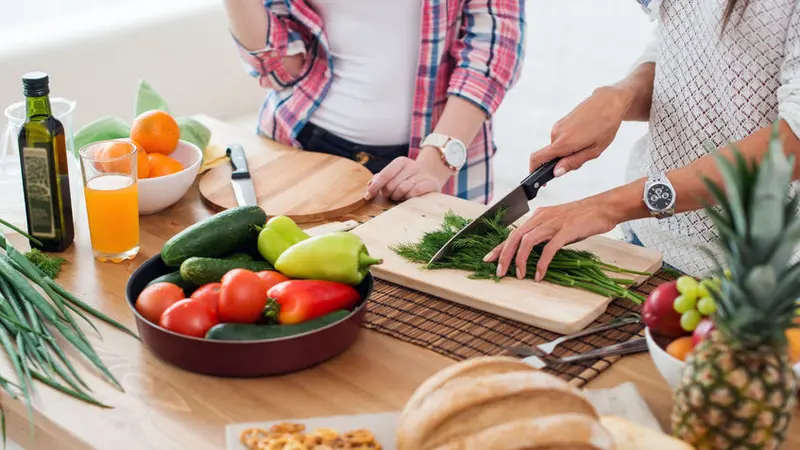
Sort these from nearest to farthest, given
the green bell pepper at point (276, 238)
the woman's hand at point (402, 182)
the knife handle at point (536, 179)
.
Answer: the green bell pepper at point (276, 238), the knife handle at point (536, 179), the woman's hand at point (402, 182)

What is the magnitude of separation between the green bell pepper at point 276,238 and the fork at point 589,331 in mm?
389

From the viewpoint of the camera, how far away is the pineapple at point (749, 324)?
0.84 metres

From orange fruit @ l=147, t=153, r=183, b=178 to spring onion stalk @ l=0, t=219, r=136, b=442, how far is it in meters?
0.34

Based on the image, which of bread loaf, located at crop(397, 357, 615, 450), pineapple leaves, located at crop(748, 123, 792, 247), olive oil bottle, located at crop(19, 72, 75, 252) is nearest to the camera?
pineapple leaves, located at crop(748, 123, 792, 247)

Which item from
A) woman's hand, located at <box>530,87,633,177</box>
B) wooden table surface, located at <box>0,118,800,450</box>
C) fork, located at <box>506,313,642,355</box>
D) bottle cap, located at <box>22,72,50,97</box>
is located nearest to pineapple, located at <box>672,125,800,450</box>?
wooden table surface, located at <box>0,118,800,450</box>

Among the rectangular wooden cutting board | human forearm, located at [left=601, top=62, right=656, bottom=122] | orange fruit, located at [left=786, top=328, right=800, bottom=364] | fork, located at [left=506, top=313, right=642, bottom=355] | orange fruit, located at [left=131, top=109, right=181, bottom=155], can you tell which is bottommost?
fork, located at [left=506, top=313, right=642, bottom=355]

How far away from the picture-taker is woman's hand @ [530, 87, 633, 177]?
173 cm

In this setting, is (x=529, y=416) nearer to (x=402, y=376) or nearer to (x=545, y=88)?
(x=402, y=376)

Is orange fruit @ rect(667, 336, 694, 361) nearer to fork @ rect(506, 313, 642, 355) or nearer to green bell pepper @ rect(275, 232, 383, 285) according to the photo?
fork @ rect(506, 313, 642, 355)

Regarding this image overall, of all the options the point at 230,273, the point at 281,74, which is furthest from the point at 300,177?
the point at 230,273

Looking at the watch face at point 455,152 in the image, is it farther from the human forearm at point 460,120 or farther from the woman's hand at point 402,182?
the woman's hand at point 402,182

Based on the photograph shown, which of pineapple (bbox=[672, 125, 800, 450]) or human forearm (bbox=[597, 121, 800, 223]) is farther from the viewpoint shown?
human forearm (bbox=[597, 121, 800, 223])

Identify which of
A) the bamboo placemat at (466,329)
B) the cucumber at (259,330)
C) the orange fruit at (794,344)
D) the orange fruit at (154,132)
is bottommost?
the bamboo placemat at (466,329)

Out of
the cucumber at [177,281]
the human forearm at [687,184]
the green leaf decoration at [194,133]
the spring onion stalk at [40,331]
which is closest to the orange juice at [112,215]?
the spring onion stalk at [40,331]
